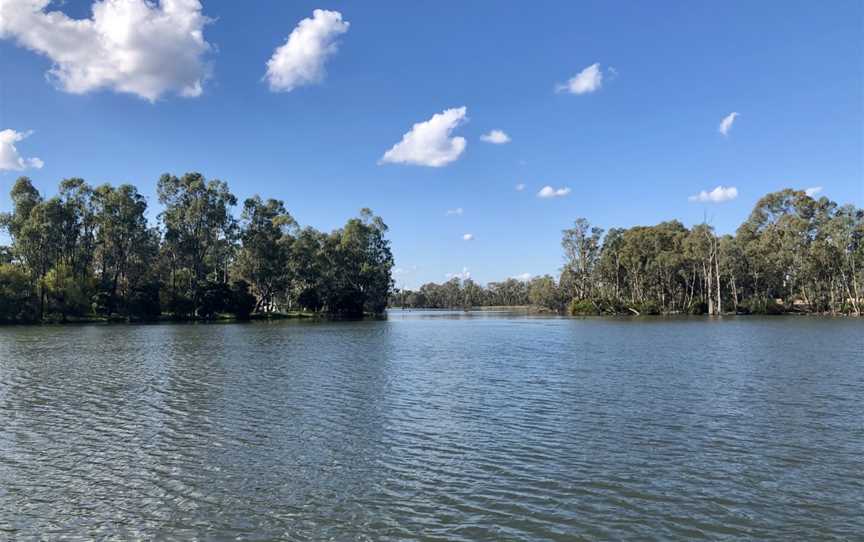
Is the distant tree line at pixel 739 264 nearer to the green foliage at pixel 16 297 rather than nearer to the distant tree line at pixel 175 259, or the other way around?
the distant tree line at pixel 175 259

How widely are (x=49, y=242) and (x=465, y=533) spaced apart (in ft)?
325

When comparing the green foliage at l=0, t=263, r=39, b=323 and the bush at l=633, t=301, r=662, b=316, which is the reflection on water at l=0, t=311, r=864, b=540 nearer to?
the green foliage at l=0, t=263, r=39, b=323

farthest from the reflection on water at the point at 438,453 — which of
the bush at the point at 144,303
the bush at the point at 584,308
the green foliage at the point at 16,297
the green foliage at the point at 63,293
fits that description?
the bush at the point at 584,308

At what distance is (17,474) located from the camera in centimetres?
1325

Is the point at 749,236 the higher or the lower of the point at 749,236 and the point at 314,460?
the higher

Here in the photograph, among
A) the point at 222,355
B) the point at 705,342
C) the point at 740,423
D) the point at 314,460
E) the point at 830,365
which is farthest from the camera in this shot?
the point at 705,342

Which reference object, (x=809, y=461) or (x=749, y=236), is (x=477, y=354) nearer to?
(x=809, y=461)

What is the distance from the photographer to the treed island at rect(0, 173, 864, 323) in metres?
88.6

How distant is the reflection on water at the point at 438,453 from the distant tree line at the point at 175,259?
66656 mm

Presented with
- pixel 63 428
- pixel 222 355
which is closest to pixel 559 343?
pixel 222 355

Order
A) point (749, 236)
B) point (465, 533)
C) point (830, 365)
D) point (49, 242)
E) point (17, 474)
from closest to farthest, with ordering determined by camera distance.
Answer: point (465, 533) → point (17, 474) → point (830, 365) → point (49, 242) → point (749, 236)

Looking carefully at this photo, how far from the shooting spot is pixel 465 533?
386 inches

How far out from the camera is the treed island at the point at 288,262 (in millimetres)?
88562

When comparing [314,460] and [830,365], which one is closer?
[314,460]
